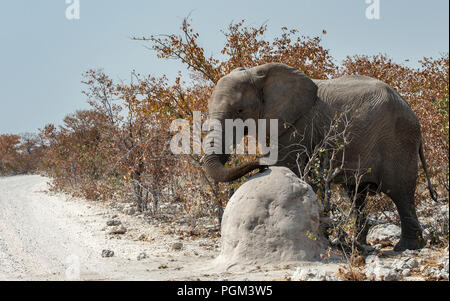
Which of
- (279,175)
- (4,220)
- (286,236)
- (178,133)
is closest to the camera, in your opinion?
(286,236)

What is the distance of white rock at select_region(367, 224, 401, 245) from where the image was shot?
29.5 ft

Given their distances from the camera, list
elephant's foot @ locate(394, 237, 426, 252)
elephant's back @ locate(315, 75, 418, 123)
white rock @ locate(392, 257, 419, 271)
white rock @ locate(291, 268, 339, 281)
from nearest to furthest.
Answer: white rock @ locate(291, 268, 339, 281) → white rock @ locate(392, 257, 419, 271) → elephant's foot @ locate(394, 237, 426, 252) → elephant's back @ locate(315, 75, 418, 123)

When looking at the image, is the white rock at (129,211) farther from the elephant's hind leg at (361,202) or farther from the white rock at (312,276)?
the white rock at (312,276)

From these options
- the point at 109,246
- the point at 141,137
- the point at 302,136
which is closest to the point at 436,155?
the point at 302,136

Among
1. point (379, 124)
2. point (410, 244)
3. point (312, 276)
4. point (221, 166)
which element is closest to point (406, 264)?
point (312, 276)

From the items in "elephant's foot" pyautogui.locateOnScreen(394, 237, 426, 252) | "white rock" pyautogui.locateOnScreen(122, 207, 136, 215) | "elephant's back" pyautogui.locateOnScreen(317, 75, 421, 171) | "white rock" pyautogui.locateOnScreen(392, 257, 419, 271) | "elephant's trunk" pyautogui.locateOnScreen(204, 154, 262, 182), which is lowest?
"white rock" pyautogui.locateOnScreen(122, 207, 136, 215)

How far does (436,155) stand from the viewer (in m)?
8.89

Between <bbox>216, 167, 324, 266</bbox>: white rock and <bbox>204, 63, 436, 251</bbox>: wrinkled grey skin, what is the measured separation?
4.19 ft

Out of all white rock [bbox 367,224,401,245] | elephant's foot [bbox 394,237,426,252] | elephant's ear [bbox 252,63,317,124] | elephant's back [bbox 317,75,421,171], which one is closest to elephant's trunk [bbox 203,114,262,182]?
elephant's ear [bbox 252,63,317,124]

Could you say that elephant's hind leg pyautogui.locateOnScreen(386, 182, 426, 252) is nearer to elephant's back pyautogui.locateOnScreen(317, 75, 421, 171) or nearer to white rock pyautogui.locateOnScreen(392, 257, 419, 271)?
elephant's back pyautogui.locateOnScreen(317, 75, 421, 171)

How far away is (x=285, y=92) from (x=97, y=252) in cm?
443

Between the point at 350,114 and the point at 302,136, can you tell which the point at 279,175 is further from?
the point at 350,114
